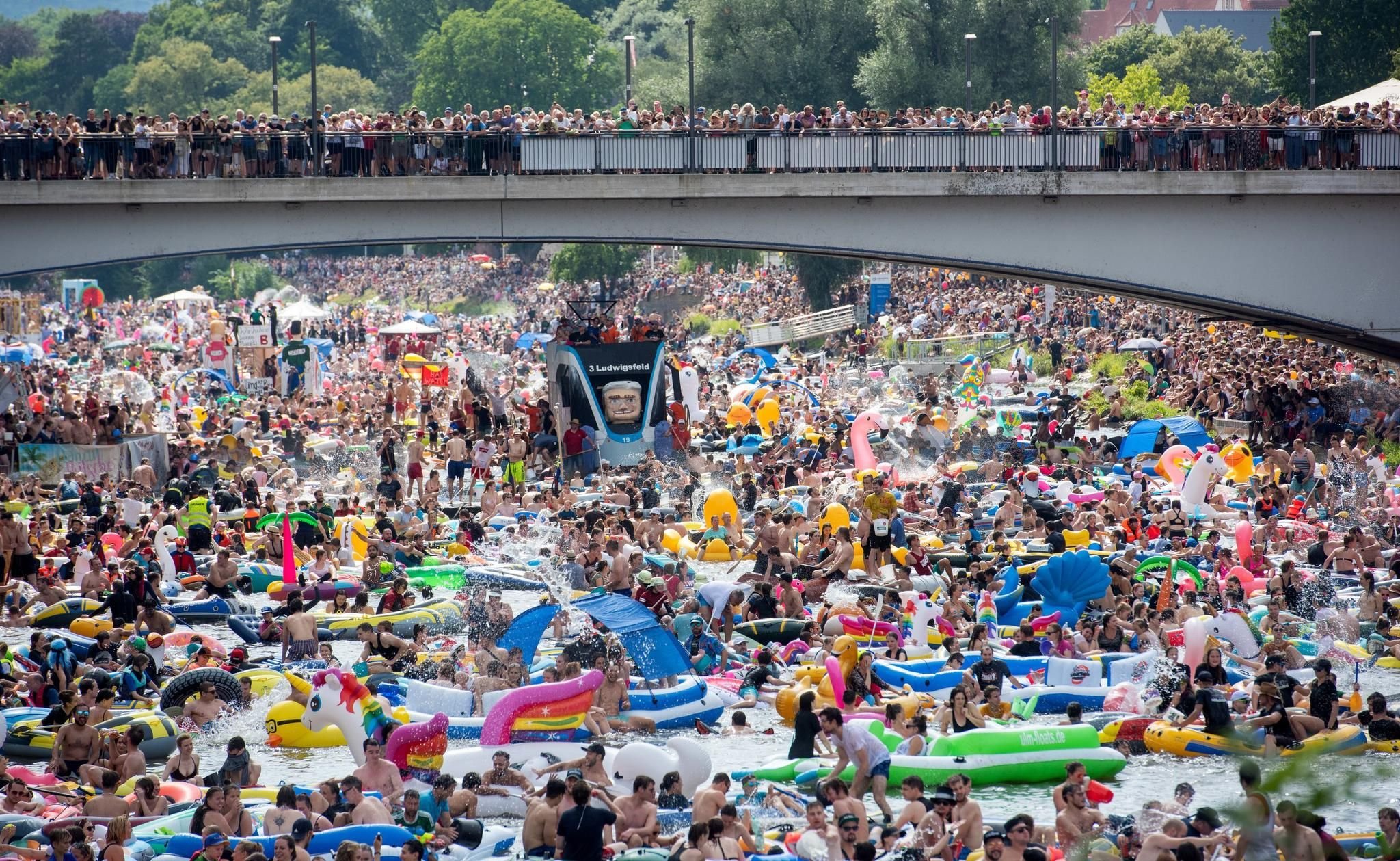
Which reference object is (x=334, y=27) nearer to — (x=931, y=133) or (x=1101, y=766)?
(x=931, y=133)

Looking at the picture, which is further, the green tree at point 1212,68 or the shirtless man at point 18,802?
the green tree at point 1212,68

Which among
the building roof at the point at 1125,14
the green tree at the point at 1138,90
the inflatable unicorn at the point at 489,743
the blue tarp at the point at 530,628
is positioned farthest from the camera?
the building roof at the point at 1125,14

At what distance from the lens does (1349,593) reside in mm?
21766

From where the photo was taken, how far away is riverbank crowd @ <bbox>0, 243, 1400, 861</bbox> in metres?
13.3

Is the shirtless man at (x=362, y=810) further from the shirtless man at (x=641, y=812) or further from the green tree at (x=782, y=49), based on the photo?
the green tree at (x=782, y=49)

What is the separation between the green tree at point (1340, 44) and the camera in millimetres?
54375

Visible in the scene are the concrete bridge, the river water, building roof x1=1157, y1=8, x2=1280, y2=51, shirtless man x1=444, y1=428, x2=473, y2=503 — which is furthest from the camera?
building roof x1=1157, y1=8, x2=1280, y2=51

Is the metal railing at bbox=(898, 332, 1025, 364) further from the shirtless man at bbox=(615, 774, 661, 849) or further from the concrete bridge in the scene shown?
the shirtless man at bbox=(615, 774, 661, 849)

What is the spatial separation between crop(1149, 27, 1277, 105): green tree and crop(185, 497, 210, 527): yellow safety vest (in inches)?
2085

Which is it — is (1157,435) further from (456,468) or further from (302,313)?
(302,313)

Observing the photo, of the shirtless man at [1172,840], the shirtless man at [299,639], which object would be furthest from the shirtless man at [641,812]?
the shirtless man at [299,639]

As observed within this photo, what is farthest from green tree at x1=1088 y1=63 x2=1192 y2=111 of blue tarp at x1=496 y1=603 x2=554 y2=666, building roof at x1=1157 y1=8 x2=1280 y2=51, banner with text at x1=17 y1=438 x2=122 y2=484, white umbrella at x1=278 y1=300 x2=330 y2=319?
blue tarp at x1=496 y1=603 x2=554 y2=666

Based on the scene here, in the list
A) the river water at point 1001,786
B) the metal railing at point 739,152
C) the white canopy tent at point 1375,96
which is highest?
the white canopy tent at point 1375,96

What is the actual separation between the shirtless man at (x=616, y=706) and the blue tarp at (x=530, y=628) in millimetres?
1105
